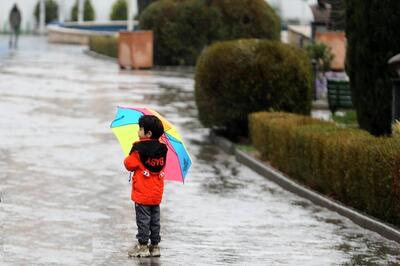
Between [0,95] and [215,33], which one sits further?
[215,33]

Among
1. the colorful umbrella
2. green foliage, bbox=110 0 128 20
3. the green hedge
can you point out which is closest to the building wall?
green foliage, bbox=110 0 128 20

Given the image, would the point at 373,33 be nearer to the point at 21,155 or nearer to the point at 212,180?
the point at 212,180

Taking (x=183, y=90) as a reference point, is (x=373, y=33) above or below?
above

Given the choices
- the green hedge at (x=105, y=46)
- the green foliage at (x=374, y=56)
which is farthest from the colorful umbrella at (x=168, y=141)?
the green hedge at (x=105, y=46)

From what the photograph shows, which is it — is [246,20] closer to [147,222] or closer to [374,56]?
[374,56]

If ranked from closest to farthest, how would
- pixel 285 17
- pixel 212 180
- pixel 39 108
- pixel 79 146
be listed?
pixel 212 180 < pixel 79 146 < pixel 39 108 < pixel 285 17

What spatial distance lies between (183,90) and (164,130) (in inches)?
830

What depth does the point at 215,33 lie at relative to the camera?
44594mm

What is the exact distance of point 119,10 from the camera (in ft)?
290

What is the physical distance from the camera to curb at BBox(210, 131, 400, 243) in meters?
13.3

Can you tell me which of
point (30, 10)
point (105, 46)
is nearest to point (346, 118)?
point (105, 46)

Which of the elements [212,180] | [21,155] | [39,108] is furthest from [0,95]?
[212,180]

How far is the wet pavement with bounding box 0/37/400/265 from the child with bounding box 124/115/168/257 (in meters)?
0.43

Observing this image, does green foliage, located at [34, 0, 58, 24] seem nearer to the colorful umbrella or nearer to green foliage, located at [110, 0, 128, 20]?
green foliage, located at [110, 0, 128, 20]
